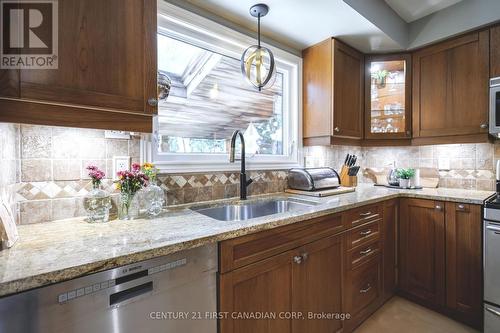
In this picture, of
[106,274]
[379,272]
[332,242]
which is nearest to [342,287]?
[332,242]

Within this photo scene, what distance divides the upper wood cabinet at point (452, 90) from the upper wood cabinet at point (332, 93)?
1.75ft

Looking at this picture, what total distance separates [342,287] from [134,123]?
5.12ft

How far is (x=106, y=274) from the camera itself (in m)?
0.72

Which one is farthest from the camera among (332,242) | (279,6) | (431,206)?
(431,206)

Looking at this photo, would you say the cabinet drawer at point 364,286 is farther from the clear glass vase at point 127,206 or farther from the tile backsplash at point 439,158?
the clear glass vase at point 127,206

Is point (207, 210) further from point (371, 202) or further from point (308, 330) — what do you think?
point (371, 202)

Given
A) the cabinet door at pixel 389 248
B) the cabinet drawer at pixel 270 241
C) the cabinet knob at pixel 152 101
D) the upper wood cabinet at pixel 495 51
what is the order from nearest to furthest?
the cabinet drawer at pixel 270 241 → the cabinet knob at pixel 152 101 → the upper wood cabinet at pixel 495 51 → the cabinet door at pixel 389 248

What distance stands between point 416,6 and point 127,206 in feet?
9.02

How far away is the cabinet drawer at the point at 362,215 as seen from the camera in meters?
1.60

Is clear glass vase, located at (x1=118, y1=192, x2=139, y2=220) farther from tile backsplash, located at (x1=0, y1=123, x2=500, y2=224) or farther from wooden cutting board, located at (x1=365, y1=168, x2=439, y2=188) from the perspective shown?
wooden cutting board, located at (x1=365, y1=168, x2=439, y2=188)

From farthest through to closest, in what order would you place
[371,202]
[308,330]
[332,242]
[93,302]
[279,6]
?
[371,202]
[279,6]
[332,242]
[308,330]
[93,302]

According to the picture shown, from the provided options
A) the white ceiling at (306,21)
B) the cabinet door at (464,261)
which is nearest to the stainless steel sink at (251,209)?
the cabinet door at (464,261)

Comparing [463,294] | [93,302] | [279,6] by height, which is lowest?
[463,294]

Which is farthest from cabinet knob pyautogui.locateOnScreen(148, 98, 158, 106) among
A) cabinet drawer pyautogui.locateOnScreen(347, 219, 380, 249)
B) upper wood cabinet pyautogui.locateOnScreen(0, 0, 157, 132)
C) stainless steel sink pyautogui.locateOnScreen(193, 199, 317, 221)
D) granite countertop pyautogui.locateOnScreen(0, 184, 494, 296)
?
cabinet drawer pyautogui.locateOnScreen(347, 219, 380, 249)
